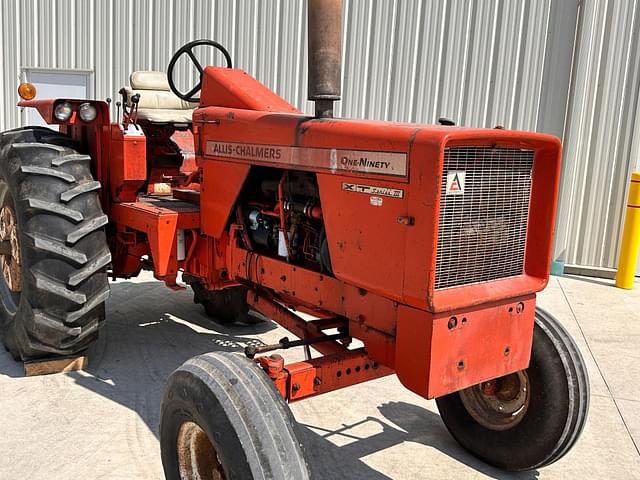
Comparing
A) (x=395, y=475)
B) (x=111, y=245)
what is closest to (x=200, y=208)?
(x=111, y=245)

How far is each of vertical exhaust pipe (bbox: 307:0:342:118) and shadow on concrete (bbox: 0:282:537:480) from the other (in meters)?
1.43

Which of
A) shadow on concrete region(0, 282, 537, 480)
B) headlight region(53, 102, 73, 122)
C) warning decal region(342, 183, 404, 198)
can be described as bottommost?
shadow on concrete region(0, 282, 537, 480)

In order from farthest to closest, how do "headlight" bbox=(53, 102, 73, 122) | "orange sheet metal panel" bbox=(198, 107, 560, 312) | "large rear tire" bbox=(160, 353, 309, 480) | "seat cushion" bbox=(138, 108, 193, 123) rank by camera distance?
"seat cushion" bbox=(138, 108, 193, 123), "headlight" bbox=(53, 102, 73, 122), "orange sheet metal panel" bbox=(198, 107, 560, 312), "large rear tire" bbox=(160, 353, 309, 480)

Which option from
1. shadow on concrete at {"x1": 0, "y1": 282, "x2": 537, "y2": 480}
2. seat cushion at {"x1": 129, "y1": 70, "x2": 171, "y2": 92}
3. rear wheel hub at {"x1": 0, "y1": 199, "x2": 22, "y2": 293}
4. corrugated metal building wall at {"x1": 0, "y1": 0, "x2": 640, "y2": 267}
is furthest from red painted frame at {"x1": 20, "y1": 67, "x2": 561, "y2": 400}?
corrugated metal building wall at {"x1": 0, "y1": 0, "x2": 640, "y2": 267}

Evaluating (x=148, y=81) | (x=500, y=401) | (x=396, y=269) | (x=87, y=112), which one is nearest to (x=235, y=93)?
(x=87, y=112)

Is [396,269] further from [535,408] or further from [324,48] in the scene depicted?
[535,408]

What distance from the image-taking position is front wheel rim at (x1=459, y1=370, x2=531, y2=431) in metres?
3.13

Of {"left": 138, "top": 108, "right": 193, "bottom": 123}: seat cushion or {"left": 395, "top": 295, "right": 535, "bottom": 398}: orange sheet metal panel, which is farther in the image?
{"left": 138, "top": 108, "right": 193, "bottom": 123}: seat cushion

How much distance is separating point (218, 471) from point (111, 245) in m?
2.45

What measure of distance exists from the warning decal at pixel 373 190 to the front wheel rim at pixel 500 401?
1.28 m

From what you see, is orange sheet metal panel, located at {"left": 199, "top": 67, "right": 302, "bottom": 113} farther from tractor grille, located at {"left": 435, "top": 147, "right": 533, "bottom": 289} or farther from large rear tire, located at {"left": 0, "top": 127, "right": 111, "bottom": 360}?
tractor grille, located at {"left": 435, "top": 147, "right": 533, "bottom": 289}

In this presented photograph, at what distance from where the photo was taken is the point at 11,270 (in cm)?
433

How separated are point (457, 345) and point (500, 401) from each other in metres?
0.98

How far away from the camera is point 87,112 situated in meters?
4.23
